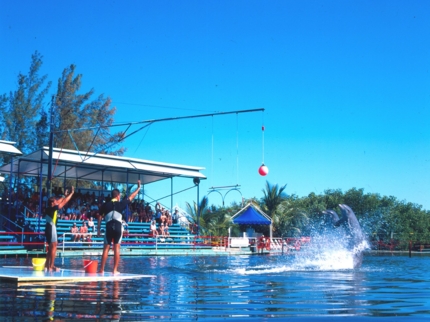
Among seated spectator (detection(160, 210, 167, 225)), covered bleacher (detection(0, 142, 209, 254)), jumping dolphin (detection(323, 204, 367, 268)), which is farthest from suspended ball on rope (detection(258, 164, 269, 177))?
seated spectator (detection(160, 210, 167, 225))

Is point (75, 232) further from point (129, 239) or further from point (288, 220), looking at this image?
point (288, 220)

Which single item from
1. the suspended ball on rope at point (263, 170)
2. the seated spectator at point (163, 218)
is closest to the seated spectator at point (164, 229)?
the seated spectator at point (163, 218)

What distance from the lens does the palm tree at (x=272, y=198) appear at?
45.7 meters

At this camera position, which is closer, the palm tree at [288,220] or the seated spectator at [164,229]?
the seated spectator at [164,229]

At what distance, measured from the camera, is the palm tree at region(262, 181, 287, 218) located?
150ft

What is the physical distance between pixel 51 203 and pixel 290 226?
1394 inches

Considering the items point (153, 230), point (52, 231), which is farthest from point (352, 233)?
point (153, 230)

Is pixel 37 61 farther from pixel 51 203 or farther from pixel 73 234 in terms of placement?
pixel 51 203

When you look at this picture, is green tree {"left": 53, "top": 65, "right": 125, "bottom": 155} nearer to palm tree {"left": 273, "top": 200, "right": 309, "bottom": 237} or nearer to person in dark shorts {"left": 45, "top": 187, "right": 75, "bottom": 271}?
palm tree {"left": 273, "top": 200, "right": 309, "bottom": 237}

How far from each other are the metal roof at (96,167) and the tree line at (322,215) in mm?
8439

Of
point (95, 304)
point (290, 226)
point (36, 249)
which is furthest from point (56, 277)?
point (290, 226)

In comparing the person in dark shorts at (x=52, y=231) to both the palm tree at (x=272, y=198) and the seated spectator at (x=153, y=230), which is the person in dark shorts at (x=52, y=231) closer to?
the seated spectator at (x=153, y=230)

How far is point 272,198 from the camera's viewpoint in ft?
150

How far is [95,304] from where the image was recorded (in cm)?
630
